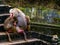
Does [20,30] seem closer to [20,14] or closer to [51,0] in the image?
[20,14]

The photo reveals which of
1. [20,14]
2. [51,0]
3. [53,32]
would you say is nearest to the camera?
[20,14]

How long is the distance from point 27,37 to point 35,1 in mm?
7113

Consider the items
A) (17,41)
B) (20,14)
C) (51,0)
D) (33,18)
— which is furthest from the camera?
(51,0)

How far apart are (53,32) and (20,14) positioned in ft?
5.59

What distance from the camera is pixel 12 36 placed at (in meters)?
4.43

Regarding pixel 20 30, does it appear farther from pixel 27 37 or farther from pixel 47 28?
pixel 47 28

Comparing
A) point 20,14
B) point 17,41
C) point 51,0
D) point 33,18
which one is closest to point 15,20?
point 20,14

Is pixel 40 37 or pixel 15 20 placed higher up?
pixel 15 20

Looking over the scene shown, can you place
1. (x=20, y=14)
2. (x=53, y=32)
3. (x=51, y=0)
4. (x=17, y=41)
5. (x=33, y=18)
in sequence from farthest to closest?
(x=51, y=0), (x=33, y=18), (x=53, y=32), (x=20, y=14), (x=17, y=41)

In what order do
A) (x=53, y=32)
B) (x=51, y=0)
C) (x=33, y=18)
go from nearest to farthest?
1. (x=53, y=32)
2. (x=33, y=18)
3. (x=51, y=0)

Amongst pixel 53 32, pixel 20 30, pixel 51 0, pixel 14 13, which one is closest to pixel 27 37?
pixel 20 30

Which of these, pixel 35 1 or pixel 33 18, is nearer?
pixel 33 18

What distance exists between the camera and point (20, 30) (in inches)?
181

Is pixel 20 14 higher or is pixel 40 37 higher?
pixel 20 14
